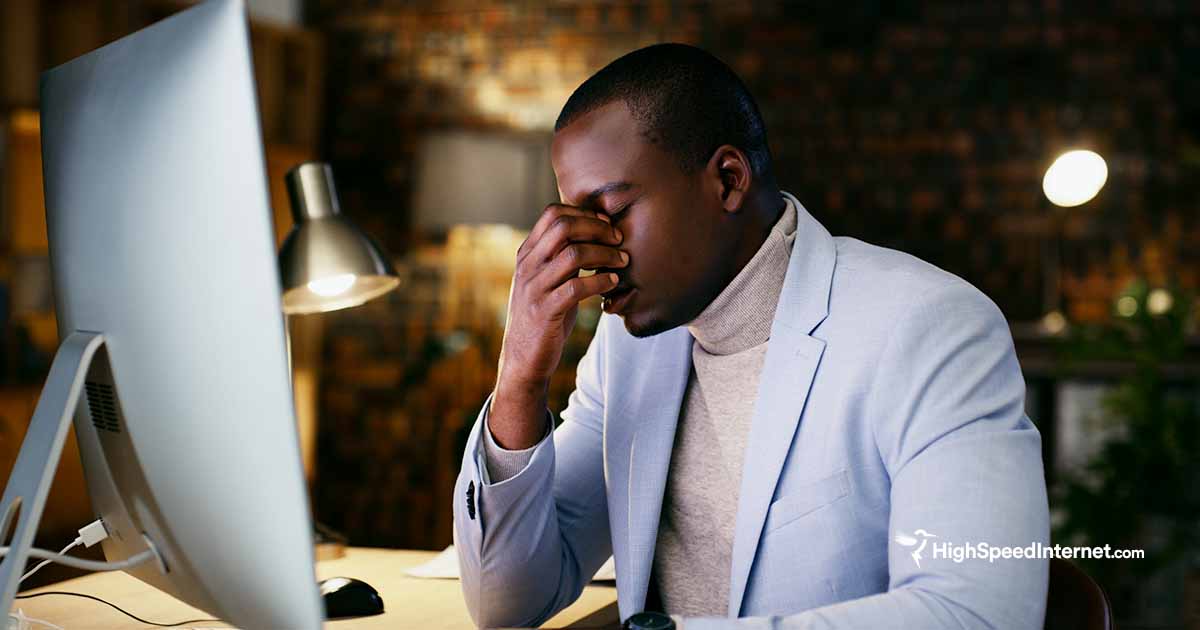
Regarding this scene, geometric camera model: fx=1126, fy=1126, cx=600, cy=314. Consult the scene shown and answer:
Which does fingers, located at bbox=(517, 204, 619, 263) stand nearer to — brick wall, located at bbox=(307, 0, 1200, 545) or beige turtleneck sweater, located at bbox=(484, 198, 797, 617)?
beige turtleneck sweater, located at bbox=(484, 198, 797, 617)

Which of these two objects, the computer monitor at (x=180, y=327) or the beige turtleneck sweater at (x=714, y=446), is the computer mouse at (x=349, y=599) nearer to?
the beige turtleneck sweater at (x=714, y=446)

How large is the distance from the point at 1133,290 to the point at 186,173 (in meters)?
3.34

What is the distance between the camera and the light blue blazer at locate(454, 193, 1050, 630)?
1032mm

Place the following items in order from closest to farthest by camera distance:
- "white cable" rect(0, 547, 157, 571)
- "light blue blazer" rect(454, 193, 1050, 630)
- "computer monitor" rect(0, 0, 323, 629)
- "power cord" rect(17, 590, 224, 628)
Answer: "computer monitor" rect(0, 0, 323, 629)
"white cable" rect(0, 547, 157, 571)
"light blue blazer" rect(454, 193, 1050, 630)
"power cord" rect(17, 590, 224, 628)

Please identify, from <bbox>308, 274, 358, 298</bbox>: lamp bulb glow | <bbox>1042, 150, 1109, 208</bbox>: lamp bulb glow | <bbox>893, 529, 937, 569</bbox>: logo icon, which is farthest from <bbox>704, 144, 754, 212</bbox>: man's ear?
<bbox>1042, 150, 1109, 208</bbox>: lamp bulb glow

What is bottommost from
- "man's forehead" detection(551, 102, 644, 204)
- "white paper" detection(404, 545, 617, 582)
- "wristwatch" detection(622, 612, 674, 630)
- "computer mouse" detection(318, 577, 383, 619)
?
"white paper" detection(404, 545, 617, 582)

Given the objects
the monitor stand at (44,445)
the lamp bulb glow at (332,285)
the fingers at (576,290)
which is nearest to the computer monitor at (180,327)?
the monitor stand at (44,445)

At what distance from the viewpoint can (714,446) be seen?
4.60 ft

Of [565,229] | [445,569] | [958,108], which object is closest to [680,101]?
[565,229]

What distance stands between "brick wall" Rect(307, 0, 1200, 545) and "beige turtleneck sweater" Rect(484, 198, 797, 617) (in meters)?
3.23

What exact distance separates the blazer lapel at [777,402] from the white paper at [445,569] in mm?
336

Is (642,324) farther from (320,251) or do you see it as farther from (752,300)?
(320,251)

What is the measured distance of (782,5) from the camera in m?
4.71

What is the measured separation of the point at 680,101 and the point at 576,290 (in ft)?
0.82
